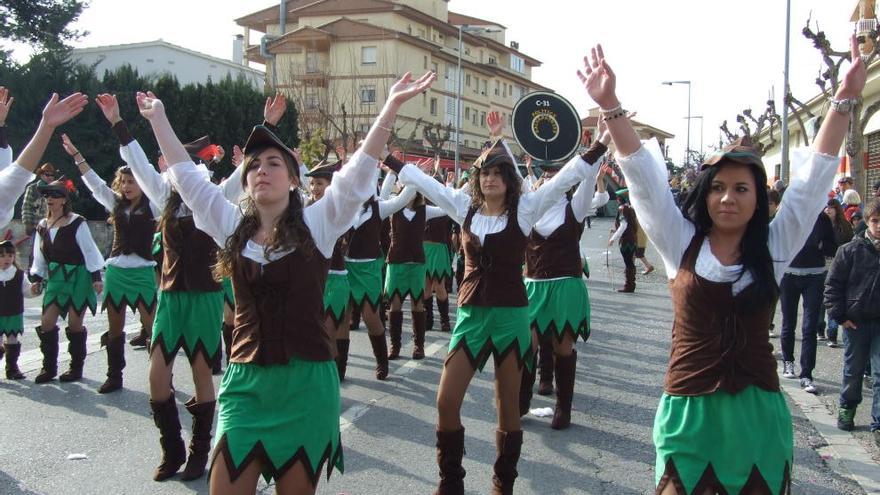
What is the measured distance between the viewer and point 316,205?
3334 mm

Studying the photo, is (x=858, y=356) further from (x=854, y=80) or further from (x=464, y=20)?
(x=464, y=20)

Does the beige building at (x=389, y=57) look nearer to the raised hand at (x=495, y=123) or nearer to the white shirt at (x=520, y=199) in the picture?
the raised hand at (x=495, y=123)

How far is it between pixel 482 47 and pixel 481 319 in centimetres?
7072

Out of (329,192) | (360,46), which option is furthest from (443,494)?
(360,46)

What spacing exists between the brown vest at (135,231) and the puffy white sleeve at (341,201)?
13.6ft

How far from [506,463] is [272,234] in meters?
2.17

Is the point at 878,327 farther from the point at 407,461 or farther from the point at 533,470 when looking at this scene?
the point at 407,461

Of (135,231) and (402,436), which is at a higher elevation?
(135,231)

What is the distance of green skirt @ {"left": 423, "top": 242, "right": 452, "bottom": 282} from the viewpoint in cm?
1095

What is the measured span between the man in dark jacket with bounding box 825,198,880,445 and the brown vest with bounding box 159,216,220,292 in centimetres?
491

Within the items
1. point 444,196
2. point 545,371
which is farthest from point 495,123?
point 545,371

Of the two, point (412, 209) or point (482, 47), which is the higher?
point (482, 47)

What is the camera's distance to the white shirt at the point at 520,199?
15.8 feet

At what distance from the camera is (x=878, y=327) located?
6.17 metres
